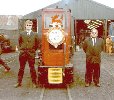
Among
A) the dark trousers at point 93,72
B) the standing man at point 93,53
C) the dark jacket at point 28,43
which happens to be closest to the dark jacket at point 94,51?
the standing man at point 93,53

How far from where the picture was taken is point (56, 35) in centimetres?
1353

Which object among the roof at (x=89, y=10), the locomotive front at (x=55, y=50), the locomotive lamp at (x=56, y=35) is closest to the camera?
the locomotive front at (x=55, y=50)

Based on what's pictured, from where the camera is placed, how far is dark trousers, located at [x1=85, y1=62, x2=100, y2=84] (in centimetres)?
1353

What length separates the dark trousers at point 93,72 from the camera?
1353cm

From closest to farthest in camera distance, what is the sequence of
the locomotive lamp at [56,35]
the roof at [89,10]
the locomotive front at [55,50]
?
the locomotive front at [55,50] < the locomotive lamp at [56,35] < the roof at [89,10]

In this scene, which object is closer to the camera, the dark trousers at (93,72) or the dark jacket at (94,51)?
the dark jacket at (94,51)

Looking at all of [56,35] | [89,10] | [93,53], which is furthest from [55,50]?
[89,10]

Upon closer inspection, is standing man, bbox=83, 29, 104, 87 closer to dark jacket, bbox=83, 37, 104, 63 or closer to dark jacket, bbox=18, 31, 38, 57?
dark jacket, bbox=83, 37, 104, 63

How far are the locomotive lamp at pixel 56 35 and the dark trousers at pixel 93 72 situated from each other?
126 centimetres

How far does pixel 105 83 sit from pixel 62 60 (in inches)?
80.0

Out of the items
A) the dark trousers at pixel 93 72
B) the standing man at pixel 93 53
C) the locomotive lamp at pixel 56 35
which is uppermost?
the locomotive lamp at pixel 56 35

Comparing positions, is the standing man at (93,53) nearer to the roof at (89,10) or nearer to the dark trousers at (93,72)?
the dark trousers at (93,72)

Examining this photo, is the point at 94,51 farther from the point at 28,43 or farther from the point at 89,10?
the point at 89,10

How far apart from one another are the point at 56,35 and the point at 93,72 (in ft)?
6.01
